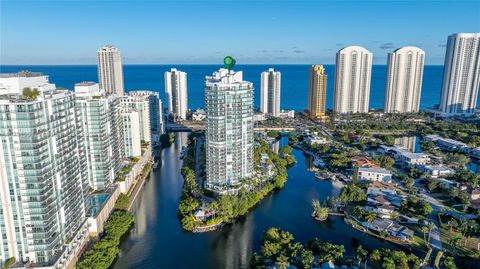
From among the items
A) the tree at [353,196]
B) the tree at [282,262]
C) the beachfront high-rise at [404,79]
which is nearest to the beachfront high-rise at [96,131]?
the tree at [282,262]

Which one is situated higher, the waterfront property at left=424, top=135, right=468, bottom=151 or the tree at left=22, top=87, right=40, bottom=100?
the tree at left=22, top=87, right=40, bottom=100

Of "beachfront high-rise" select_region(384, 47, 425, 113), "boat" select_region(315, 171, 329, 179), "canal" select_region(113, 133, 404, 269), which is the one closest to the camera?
"canal" select_region(113, 133, 404, 269)

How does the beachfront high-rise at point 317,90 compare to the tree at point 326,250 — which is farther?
the beachfront high-rise at point 317,90

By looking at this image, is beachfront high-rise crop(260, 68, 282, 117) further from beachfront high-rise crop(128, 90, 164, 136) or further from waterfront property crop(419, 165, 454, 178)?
waterfront property crop(419, 165, 454, 178)

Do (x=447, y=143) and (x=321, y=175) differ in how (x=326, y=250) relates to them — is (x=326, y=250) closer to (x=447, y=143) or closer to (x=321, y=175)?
(x=321, y=175)

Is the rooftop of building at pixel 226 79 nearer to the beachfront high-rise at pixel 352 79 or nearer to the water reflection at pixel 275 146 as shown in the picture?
the water reflection at pixel 275 146

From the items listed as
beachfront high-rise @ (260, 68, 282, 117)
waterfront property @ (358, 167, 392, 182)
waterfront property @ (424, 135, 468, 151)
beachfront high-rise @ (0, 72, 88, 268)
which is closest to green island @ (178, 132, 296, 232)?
waterfront property @ (358, 167, 392, 182)

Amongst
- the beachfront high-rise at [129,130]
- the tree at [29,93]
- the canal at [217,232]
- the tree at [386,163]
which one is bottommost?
the canal at [217,232]
